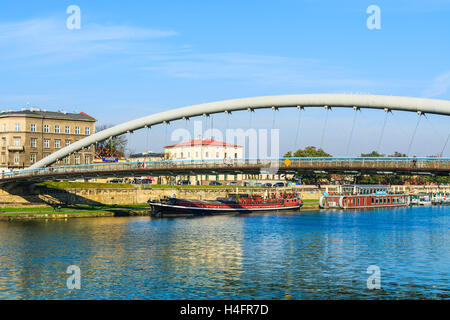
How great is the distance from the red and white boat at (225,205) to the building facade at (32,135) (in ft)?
77.9

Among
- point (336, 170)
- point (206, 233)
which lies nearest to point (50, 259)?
point (206, 233)

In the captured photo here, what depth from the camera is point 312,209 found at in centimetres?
10438

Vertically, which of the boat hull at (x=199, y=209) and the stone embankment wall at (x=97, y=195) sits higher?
the stone embankment wall at (x=97, y=195)

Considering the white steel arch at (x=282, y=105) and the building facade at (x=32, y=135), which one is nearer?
the white steel arch at (x=282, y=105)

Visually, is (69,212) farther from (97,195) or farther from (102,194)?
(102,194)

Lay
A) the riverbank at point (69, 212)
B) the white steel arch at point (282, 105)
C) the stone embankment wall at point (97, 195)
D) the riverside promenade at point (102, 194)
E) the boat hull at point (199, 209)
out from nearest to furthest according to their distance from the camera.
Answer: the white steel arch at point (282, 105)
the riverbank at point (69, 212)
the stone embankment wall at point (97, 195)
the riverside promenade at point (102, 194)
the boat hull at point (199, 209)

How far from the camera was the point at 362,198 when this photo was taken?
10762 cm

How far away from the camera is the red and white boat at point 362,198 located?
10488cm

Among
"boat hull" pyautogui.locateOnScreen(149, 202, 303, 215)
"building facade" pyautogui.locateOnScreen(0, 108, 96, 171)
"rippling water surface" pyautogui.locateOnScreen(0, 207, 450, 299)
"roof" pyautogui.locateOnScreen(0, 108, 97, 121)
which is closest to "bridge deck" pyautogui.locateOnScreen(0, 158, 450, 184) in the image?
"rippling water surface" pyautogui.locateOnScreen(0, 207, 450, 299)

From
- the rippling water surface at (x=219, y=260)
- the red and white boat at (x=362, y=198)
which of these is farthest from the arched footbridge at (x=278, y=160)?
the red and white boat at (x=362, y=198)

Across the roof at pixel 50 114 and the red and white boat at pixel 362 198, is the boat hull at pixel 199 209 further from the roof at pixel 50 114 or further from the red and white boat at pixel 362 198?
the roof at pixel 50 114

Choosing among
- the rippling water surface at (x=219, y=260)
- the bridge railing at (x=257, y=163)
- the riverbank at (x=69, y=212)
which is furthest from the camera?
the riverbank at (x=69, y=212)
